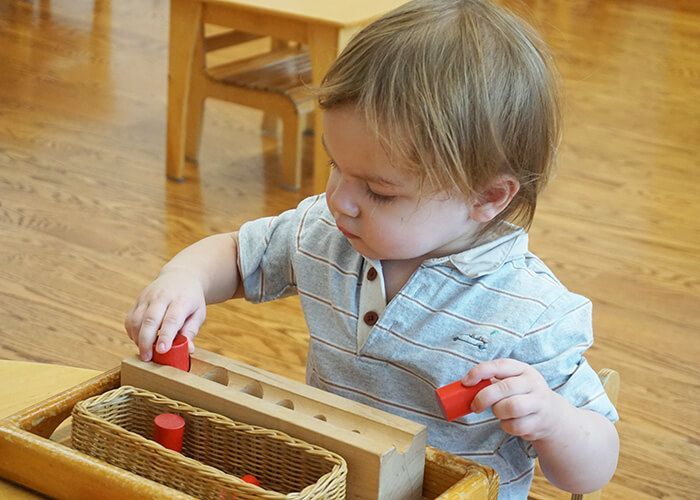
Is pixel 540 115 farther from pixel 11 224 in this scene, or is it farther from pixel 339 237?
pixel 11 224

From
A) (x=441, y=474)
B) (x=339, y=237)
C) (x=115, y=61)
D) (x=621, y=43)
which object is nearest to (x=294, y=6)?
(x=115, y=61)

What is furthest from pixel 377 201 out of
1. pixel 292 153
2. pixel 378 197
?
pixel 292 153

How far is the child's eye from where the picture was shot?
2.90 feet

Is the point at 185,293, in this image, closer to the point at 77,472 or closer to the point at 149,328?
the point at 149,328

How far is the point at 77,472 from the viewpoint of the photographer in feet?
2.33

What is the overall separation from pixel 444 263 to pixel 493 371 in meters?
0.20

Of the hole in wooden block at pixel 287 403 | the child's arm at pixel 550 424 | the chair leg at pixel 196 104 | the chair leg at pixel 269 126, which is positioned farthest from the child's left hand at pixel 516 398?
the chair leg at pixel 269 126

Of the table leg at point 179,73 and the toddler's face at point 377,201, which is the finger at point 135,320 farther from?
the table leg at point 179,73

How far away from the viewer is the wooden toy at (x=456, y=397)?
2.50 feet

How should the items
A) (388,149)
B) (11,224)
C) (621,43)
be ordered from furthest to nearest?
(621,43)
(11,224)
(388,149)

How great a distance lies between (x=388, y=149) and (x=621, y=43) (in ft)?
12.8

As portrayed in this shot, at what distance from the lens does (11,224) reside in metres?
2.48

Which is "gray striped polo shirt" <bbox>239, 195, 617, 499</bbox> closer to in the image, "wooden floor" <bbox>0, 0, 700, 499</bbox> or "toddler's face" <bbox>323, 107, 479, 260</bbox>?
"toddler's face" <bbox>323, 107, 479, 260</bbox>

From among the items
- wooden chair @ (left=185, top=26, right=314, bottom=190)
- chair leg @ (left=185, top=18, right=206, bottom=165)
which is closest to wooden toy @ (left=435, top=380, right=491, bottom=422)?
wooden chair @ (left=185, top=26, right=314, bottom=190)
